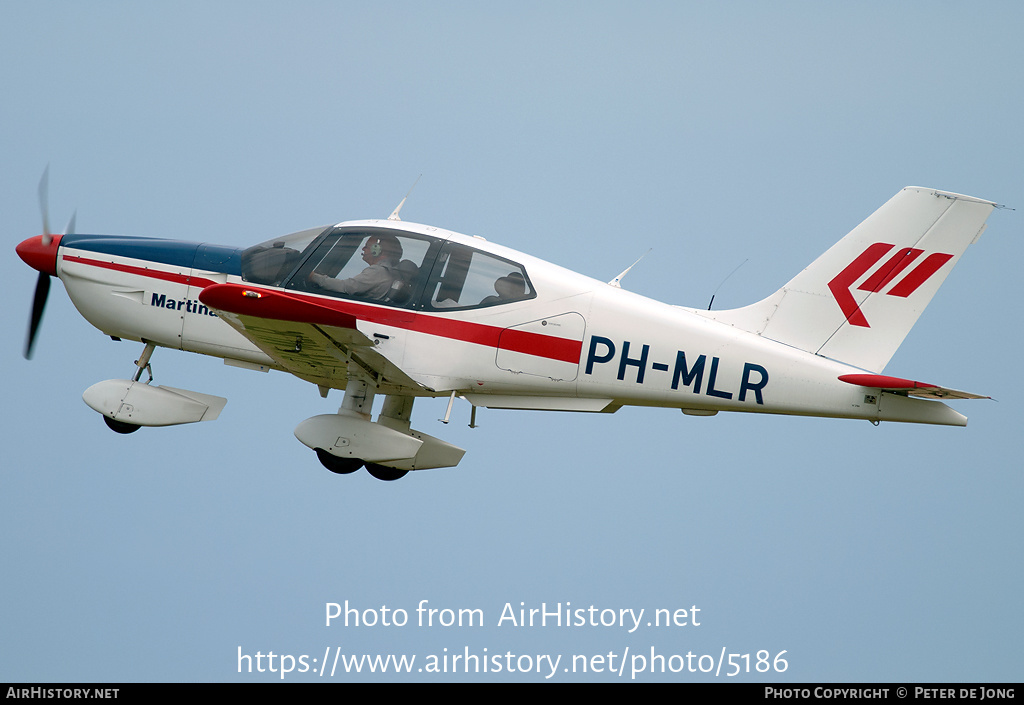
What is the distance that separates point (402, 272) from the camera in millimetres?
10555

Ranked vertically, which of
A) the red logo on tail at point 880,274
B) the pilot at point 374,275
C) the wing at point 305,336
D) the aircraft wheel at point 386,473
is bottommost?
the aircraft wheel at point 386,473

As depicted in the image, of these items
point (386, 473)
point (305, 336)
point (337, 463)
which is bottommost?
point (337, 463)

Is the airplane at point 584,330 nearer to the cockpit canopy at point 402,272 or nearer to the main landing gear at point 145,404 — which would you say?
the cockpit canopy at point 402,272

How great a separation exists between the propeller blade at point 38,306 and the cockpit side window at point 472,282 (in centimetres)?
471

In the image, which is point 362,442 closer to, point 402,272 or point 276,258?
point 402,272

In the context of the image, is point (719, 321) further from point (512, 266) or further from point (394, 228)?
point (394, 228)

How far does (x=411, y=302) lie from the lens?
10461mm

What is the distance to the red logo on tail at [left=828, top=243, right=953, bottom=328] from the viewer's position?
10.3 meters

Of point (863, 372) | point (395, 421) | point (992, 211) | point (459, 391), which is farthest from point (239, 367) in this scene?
point (992, 211)

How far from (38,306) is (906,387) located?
919cm

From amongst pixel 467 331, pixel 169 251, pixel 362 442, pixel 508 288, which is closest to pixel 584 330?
pixel 508 288

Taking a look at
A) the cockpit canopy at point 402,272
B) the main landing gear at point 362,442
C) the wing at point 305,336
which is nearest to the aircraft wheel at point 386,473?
the main landing gear at point 362,442

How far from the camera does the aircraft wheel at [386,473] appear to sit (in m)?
11.6

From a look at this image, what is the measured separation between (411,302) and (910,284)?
4727mm
